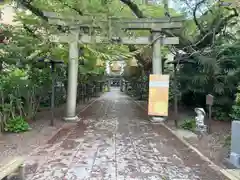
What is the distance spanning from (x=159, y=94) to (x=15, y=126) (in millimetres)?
5137

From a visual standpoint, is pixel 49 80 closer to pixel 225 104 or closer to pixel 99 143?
pixel 99 143

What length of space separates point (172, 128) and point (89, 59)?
27.0 ft

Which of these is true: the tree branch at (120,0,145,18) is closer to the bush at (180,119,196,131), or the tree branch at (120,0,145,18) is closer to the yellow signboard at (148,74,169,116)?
the yellow signboard at (148,74,169,116)

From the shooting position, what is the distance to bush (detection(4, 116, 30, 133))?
24.6ft

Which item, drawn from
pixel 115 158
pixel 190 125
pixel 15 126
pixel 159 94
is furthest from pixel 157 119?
pixel 15 126

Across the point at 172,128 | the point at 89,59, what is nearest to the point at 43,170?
the point at 172,128

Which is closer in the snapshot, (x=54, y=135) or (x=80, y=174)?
(x=80, y=174)

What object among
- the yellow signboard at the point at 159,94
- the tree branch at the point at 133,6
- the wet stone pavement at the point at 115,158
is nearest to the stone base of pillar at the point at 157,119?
the yellow signboard at the point at 159,94

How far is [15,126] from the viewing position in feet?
24.7

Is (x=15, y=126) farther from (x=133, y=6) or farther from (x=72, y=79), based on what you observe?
(x=133, y=6)

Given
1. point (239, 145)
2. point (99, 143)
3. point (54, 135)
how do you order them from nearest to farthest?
1. point (239, 145)
2. point (99, 143)
3. point (54, 135)

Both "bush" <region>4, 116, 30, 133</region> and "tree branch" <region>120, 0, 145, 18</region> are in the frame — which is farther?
"tree branch" <region>120, 0, 145, 18</region>

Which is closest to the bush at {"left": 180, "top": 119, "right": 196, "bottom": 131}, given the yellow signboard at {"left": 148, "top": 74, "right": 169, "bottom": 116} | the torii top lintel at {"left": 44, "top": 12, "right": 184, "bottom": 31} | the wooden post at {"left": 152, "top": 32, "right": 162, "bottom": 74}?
the yellow signboard at {"left": 148, "top": 74, "right": 169, "bottom": 116}

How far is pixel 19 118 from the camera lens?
7715 mm
